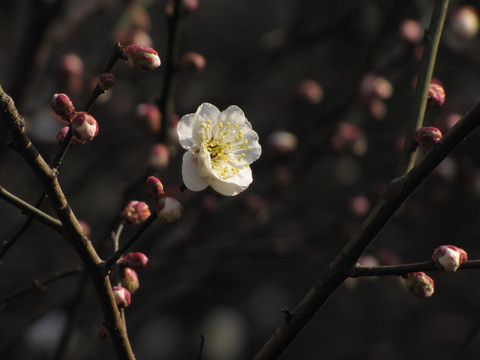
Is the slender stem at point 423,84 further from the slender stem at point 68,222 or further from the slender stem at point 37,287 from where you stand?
the slender stem at point 37,287

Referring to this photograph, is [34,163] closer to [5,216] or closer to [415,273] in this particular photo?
[415,273]

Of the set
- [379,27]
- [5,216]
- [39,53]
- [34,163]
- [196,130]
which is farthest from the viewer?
[5,216]

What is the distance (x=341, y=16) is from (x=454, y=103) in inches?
42.5

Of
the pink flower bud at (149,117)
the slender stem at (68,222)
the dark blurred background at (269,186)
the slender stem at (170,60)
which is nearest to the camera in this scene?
the slender stem at (68,222)

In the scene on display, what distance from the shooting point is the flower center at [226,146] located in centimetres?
169

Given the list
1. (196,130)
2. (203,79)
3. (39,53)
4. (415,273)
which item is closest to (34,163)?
(196,130)

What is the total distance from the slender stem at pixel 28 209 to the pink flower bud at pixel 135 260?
245mm

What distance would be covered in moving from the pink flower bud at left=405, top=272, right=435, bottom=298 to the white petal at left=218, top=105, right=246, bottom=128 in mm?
631

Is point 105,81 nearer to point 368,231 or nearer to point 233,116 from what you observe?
point 233,116

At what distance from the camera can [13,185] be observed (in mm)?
3939

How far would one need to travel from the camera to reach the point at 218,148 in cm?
179

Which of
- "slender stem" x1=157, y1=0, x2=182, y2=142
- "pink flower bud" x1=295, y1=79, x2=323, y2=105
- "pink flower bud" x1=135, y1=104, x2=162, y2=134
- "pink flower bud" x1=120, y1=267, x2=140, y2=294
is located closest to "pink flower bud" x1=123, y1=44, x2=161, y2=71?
"pink flower bud" x1=120, y1=267, x2=140, y2=294

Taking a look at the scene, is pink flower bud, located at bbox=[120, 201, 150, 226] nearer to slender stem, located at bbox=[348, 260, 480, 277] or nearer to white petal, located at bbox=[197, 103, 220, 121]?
white petal, located at bbox=[197, 103, 220, 121]

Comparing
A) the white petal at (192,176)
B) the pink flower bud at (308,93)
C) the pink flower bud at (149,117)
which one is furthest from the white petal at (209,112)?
the pink flower bud at (308,93)
